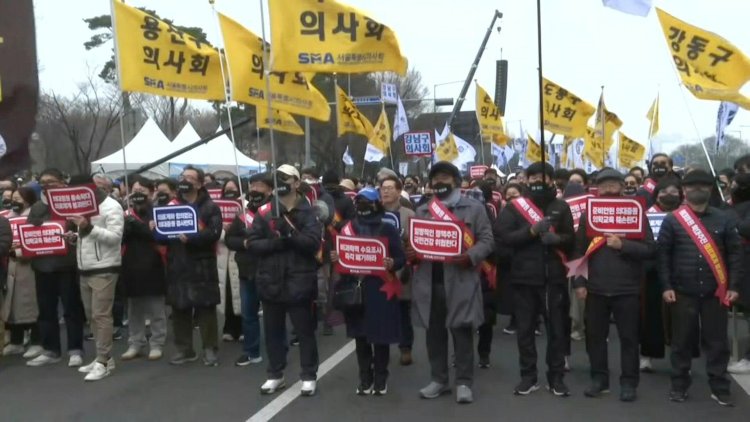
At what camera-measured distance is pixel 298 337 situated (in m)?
8.41

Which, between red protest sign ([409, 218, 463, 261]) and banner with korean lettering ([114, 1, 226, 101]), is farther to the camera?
banner with korean lettering ([114, 1, 226, 101])

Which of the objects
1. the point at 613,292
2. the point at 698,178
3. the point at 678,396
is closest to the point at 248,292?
the point at 613,292

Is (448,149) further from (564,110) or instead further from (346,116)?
(346,116)

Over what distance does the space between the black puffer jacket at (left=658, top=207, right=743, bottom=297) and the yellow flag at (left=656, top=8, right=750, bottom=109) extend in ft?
5.44

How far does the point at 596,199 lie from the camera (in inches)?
313

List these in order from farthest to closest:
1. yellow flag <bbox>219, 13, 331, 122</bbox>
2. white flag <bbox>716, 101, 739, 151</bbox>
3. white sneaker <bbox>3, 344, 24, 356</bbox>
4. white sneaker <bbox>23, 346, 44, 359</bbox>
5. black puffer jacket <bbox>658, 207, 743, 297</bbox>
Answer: white flag <bbox>716, 101, 739, 151</bbox> → yellow flag <bbox>219, 13, 331, 122</bbox> → white sneaker <bbox>3, 344, 24, 356</bbox> → white sneaker <bbox>23, 346, 44, 359</bbox> → black puffer jacket <bbox>658, 207, 743, 297</bbox>

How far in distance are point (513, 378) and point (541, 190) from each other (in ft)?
6.23

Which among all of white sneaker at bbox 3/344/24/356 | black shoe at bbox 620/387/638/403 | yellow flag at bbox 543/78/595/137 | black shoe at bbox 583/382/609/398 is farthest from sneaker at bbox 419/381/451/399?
yellow flag at bbox 543/78/595/137

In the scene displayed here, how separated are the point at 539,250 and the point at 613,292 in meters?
0.73

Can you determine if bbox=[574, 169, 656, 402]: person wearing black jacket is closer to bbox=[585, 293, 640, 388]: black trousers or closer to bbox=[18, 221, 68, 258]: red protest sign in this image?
bbox=[585, 293, 640, 388]: black trousers

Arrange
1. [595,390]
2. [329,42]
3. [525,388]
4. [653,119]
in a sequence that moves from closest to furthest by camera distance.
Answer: [595,390] < [525,388] < [329,42] < [653,119]

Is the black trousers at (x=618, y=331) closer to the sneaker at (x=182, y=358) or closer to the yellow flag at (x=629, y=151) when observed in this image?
the sneaker at (x=182, y=358)

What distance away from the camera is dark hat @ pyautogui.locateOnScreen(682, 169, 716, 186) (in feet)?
25.8

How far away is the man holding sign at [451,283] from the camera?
794cm
